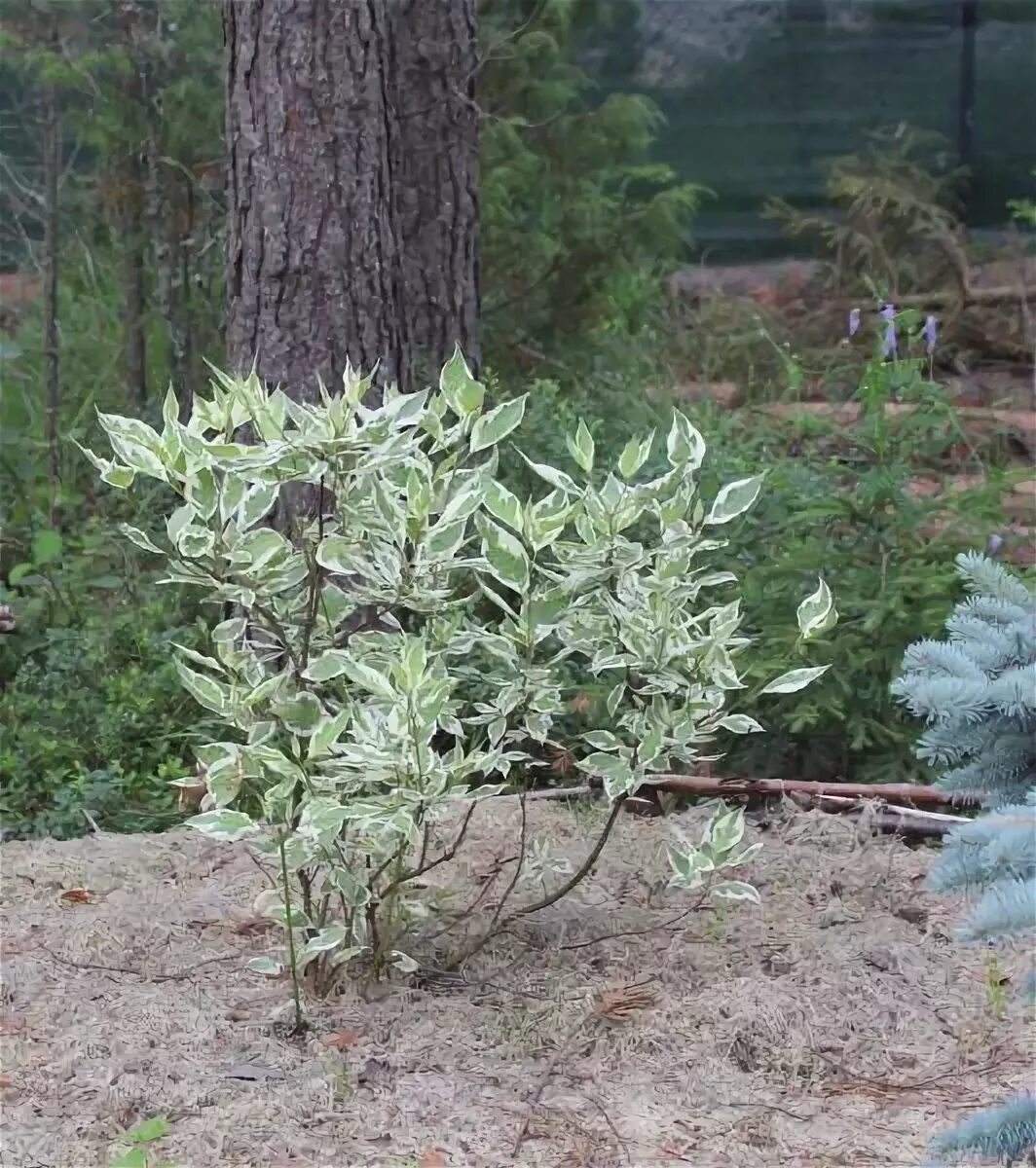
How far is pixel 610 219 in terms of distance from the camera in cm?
593

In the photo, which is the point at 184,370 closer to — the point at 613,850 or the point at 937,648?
the point at 613,850

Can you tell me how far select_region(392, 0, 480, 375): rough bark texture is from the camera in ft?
14.1

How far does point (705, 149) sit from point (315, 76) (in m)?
5.30

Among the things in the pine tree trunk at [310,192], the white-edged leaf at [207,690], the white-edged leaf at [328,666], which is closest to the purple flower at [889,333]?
the pine tree trunk at [310,192]

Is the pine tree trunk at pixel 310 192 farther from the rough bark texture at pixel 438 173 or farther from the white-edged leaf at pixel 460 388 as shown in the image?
the white-edged leaf at pixel 460 388

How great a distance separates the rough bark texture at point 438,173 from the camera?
169 inches

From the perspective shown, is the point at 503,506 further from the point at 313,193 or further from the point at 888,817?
the point at 313,193

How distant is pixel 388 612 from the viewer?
2365mm

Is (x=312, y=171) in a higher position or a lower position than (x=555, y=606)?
higher

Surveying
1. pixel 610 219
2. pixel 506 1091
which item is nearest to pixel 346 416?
pixel 506 1091

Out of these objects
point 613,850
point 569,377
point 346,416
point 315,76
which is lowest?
point 613,850

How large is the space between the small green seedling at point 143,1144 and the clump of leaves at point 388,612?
0.29 meters

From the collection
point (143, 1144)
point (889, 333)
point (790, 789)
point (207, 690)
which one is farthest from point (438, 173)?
point (143, 1144)

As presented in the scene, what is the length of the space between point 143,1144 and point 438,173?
3.17 metres
